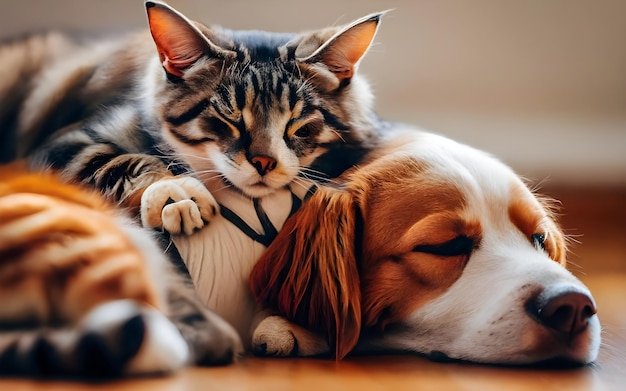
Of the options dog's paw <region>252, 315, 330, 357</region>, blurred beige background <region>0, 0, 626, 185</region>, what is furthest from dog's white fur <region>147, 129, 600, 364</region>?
blurred beige background <region>0, 0, 626, 185</region>

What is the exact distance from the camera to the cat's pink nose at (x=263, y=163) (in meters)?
1.10

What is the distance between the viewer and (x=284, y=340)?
1.07 m

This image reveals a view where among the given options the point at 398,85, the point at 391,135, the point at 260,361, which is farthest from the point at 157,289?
the point at 398,85

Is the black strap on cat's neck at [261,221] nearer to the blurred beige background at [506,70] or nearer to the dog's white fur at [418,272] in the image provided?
the dog's white fur at [418,272]

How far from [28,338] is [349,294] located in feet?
1.55

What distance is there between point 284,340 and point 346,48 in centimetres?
50

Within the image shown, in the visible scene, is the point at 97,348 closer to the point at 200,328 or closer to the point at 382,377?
the point at 200,328

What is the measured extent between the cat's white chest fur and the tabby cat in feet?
0.06

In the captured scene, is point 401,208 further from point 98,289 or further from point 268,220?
point 98,289

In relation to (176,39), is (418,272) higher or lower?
lower

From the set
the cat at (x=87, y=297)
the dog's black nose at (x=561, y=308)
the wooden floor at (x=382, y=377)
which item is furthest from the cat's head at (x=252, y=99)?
the dog's black nose at (x=561, y=308)

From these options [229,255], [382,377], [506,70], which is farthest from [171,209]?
[506,70]

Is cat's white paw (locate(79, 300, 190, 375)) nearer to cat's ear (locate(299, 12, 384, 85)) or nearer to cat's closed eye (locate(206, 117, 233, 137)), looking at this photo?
cat's closed eye (locate(206, 117, 233, 137))

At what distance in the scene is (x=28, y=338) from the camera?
2.95 ft
